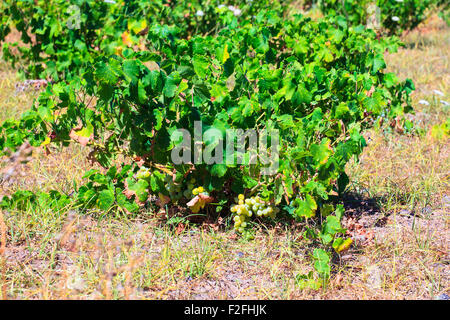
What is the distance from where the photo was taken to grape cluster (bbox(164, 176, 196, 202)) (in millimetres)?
2346

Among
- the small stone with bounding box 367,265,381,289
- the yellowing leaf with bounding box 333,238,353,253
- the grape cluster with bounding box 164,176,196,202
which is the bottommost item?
the small stone with bounding box 367,265,381,289

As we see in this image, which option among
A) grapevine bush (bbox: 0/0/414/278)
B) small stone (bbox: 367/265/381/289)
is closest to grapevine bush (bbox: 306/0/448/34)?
grapevine bush (bbox: 0/0/414/278)

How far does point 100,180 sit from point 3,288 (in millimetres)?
641

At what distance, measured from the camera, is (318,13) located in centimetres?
736

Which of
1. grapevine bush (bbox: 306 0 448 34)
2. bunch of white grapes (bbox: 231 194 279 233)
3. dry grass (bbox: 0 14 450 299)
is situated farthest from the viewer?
grapevine bush (bbox: 306 0 448 34)

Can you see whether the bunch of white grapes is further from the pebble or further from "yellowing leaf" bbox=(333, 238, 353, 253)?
the pebble

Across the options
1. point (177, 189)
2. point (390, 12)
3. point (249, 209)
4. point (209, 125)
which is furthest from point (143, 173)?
point (390, 12)

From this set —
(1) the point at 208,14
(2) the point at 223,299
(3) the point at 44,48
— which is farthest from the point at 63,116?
(1) the point at 208,14

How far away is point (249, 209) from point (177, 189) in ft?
1.11

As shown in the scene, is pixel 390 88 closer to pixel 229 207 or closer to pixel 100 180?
pixel 229 207

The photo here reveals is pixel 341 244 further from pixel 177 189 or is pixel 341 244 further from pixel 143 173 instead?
pixel 143 173

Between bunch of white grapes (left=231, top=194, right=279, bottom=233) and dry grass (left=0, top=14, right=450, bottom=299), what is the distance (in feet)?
0.26

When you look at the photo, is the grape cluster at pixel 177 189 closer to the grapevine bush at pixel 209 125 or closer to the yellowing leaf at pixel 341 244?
the grapevine bush at pixel 209 125

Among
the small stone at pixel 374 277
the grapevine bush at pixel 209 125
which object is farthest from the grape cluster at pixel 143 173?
the small stone at pixel 374 277
